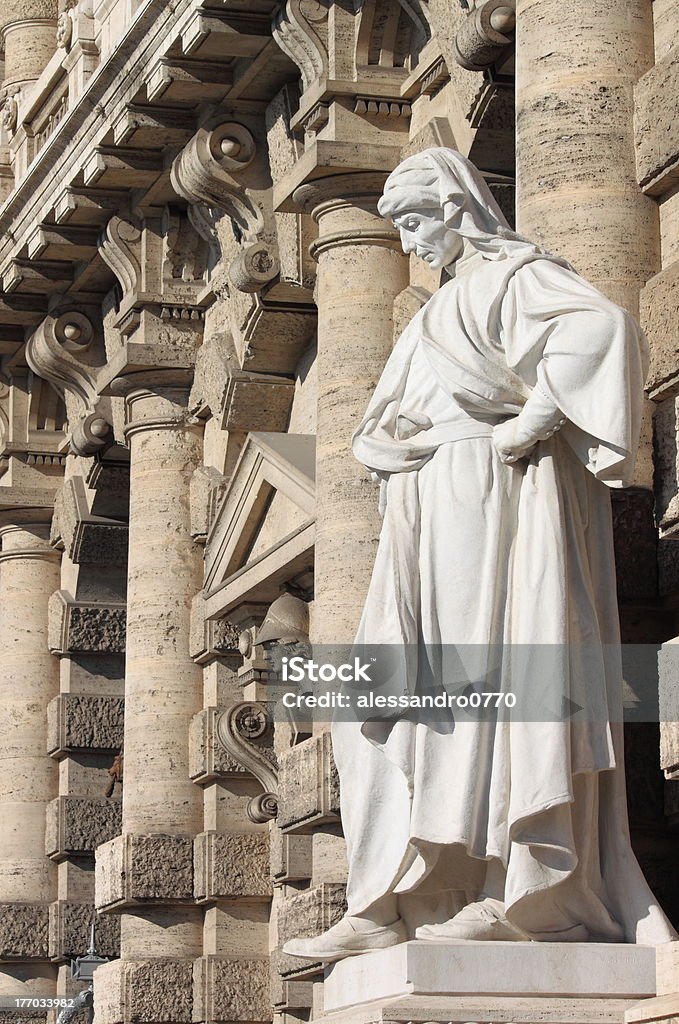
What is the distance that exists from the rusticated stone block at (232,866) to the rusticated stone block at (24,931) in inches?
157

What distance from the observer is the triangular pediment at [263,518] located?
13828mm

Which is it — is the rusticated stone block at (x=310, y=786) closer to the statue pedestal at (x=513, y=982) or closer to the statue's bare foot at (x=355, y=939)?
the statue's bare foot at (x=355, y=939)

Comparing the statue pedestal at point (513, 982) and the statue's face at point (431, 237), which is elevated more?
the statue's face at point (431, 237)

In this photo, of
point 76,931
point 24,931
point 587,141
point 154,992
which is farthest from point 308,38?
point 24,931

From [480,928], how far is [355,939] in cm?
51

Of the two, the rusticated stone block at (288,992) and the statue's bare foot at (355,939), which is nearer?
the statue's bare foot at (355,939)

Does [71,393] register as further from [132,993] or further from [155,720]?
[132,993]

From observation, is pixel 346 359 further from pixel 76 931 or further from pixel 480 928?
pixel 76 931

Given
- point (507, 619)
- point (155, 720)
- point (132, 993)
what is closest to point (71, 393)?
point (155, 720)

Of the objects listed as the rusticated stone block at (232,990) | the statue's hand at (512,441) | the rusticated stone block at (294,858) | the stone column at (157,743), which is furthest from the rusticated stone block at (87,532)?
the statue's hand at (512,441)

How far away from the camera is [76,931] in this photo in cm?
1880

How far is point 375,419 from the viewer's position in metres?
7.96

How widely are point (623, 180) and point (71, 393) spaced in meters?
10.7

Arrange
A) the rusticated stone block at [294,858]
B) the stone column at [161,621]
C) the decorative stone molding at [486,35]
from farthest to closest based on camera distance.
Answer: the stone column at [161,621] → the rusticated stone block at [294,858] → the decorative stone molding at [486,35]
